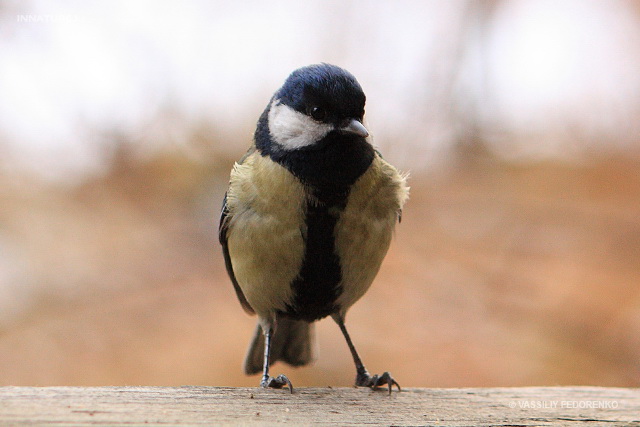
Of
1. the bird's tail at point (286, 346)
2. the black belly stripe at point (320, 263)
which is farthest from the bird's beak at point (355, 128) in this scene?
the bird's tail at point (286, 346)

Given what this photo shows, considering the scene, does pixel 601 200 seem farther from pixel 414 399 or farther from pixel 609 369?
pixel 414 399

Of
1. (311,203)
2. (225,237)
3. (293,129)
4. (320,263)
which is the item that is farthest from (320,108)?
(225,237)

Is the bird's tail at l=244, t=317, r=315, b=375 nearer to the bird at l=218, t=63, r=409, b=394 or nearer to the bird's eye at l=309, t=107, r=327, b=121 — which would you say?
→ the bird at l=218, t=63, r=409, b=394

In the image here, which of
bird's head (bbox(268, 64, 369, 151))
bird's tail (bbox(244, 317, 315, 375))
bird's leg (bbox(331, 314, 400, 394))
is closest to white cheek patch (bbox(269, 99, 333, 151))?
bird's head (bbox(268, 64, 369, 151))

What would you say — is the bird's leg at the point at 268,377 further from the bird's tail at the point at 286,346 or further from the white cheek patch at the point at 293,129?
the white cheek patch at the point at 293,129

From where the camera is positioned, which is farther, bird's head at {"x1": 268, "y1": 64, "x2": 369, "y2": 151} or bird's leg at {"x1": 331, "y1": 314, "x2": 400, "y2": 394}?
bird's leg at {"x1": 331, "y1": 314, "x2": 400, "y2": 394}
